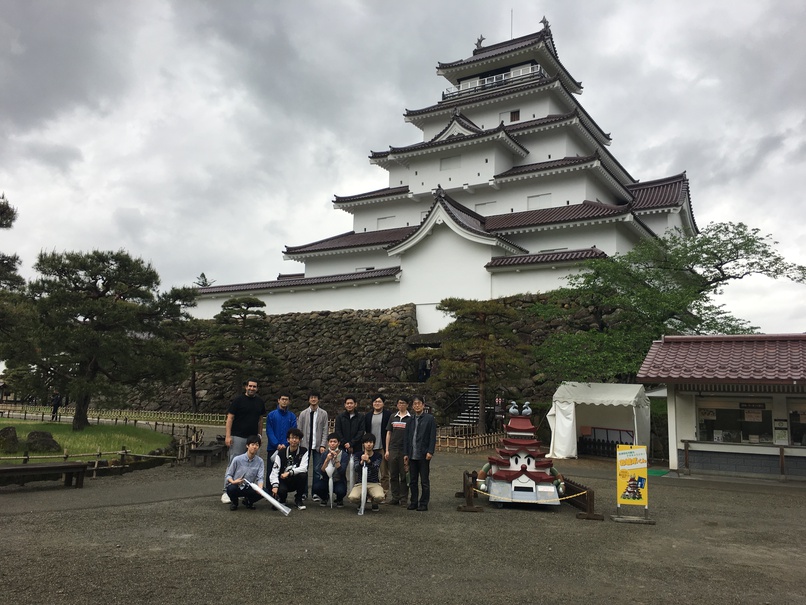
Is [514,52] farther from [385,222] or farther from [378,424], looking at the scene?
[378,424]

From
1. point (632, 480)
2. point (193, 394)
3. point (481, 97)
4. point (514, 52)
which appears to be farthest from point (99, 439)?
point (514, 52)

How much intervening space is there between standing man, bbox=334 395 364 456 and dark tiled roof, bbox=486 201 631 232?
58.1 feet

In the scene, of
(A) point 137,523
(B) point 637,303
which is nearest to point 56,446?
(A) point 137,523

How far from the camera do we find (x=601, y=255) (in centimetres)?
1980

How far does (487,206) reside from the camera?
93.1 ft

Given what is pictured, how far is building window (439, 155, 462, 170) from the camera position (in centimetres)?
2898

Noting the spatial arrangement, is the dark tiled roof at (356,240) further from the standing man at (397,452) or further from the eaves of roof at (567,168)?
the standing man at (397,452)

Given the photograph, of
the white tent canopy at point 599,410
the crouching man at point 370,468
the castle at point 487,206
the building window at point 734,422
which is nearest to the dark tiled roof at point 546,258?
the castle at point 487,206

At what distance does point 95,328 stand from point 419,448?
37.5ft

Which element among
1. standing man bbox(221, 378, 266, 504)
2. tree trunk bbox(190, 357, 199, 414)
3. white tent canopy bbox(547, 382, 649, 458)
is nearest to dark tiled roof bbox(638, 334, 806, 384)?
white tent canopy bbox(547, 382, 649, 458)

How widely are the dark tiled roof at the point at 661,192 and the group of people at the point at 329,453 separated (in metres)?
22.7

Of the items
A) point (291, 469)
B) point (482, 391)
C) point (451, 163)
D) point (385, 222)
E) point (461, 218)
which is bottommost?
point (291, 469)

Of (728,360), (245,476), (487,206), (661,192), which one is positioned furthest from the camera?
(487,206)

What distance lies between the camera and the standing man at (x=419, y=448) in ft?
25.2
